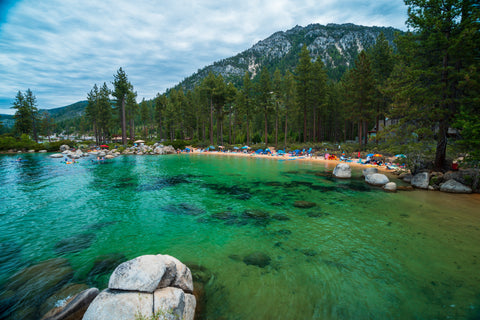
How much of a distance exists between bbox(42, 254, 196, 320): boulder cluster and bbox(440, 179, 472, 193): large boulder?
1727cm

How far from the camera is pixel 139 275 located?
146 inches

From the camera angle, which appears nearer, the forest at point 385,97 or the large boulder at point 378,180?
the forest at point 385,97

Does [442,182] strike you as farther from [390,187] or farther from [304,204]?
[304,204]

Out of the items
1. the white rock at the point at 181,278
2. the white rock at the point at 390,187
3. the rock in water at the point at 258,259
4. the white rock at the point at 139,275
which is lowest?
the rock in water at the point at 258,259

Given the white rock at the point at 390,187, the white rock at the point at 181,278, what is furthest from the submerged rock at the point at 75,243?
the white rock at the point at 390,187

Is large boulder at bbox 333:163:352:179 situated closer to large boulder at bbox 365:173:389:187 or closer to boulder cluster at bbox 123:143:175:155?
large boulder at bbox 365:173:389:187

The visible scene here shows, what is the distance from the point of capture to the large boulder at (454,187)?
1266 centimetres

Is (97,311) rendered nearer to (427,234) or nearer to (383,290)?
(383,290)

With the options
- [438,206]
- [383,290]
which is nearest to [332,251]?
[383,290]

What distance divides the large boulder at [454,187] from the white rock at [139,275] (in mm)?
17766

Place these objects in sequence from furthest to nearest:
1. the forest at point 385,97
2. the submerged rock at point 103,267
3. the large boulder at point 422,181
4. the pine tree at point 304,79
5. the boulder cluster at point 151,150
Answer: the boulder cluster at point 151,150 < the pine tree at point 304,79 < the large boulder at point 422,181 < the forest at point 385,97 < the submerged rock at point 103,267

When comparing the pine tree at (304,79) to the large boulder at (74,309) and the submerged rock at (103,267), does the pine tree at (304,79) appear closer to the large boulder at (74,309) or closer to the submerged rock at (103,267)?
the submerged rock at (103,267)

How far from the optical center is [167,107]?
59.6 m

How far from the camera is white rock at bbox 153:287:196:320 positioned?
3402mm
